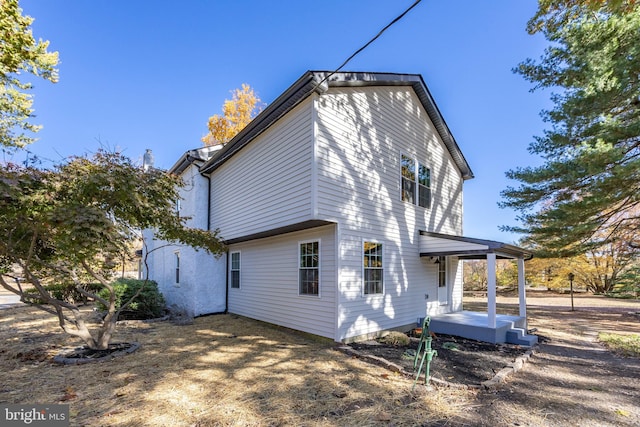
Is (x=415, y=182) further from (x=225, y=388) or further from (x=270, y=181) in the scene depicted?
(x=225, y=388)

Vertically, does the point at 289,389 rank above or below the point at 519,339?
above

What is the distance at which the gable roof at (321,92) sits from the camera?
6672 mm

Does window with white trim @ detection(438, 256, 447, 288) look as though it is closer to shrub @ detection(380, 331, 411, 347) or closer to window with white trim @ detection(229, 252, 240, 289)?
shrub @ detection(380, 331, 411, 347)

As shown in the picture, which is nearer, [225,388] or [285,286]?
[225,388]

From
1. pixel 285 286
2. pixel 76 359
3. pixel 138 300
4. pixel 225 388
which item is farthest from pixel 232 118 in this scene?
pixel 225 388

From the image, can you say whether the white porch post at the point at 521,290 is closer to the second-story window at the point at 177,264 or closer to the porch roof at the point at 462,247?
the porch roof at the point at 462,247

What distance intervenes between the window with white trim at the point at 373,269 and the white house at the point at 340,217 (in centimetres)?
4

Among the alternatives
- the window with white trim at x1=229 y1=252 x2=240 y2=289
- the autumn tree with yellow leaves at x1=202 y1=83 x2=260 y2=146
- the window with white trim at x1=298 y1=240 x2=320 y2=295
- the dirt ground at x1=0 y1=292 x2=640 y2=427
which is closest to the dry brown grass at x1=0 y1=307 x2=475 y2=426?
the dirt ground at x1=0 y1=292 x2=640 y2=427

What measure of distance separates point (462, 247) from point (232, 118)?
51.7 ft

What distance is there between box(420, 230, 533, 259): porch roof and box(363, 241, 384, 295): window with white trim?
2102 millimetres

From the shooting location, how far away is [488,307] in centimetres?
751

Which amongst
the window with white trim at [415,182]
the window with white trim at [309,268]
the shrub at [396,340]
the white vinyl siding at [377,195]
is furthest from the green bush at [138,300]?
the window with white trim at [415,182]

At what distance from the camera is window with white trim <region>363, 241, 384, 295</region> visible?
7763 millimetres

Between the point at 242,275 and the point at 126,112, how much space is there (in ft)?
30.6
